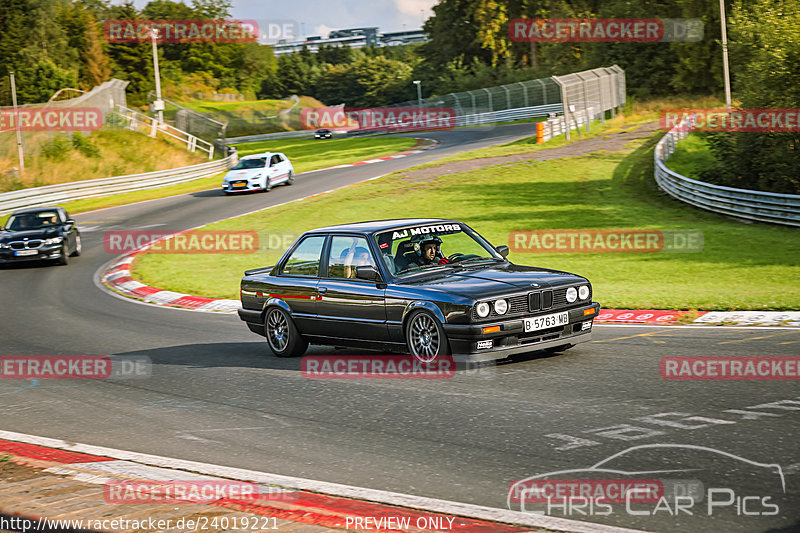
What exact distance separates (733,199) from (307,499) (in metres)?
21.1

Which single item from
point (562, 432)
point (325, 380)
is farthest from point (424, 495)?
point (325, 380)

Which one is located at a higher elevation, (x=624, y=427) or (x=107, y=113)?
(x=107, y=113)

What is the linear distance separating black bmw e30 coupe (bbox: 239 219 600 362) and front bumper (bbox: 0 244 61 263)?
13.4 m

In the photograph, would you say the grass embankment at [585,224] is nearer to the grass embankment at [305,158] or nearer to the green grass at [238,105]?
the grass embankment at [305,158]

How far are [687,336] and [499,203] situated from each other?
59.0 feet

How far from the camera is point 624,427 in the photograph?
6441mm

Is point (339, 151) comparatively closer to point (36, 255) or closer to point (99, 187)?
point (99, 187)

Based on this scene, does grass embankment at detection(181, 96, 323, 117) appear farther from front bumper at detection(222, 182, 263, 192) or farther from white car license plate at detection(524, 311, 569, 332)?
white car license plate at detection(524, 311, 569, 332)

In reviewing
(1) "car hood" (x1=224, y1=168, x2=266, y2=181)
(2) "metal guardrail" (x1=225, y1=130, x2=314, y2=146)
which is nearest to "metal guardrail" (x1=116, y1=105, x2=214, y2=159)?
(1) "car hood" (x1=224, y1=168, x2=266, y2=181)

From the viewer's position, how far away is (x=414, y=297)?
905 cm

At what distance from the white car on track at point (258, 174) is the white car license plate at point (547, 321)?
27.5 metres

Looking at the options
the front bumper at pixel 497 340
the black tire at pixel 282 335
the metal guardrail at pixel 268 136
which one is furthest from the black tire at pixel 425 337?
the metal guardrail at pixel 268 136

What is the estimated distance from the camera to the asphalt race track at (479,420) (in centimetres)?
532

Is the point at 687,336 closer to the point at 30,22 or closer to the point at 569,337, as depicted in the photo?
the point at 569,337
